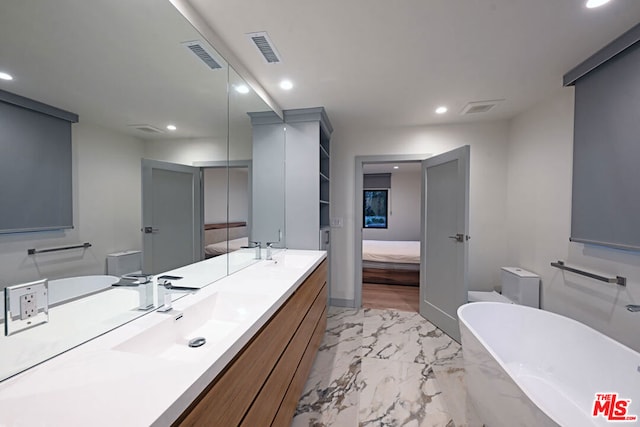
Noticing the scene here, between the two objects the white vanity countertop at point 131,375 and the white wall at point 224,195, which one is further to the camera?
the white wall at point 224,195

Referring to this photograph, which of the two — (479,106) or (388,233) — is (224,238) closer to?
(479,106)

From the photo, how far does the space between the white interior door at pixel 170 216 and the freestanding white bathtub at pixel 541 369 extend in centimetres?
178

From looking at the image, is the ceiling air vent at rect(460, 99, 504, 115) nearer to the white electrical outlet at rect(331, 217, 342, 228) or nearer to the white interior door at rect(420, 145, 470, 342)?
the white interior door at rect(420, 145, 470, 342)

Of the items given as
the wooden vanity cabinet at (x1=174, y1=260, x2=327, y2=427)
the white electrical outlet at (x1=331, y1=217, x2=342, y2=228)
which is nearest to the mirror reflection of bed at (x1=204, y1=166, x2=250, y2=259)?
the wooden vanity cabinet at (x1=174, y1=260, x2=327, y2=427)

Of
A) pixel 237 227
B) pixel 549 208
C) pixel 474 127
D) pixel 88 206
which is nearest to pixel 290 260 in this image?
pixel 237 227

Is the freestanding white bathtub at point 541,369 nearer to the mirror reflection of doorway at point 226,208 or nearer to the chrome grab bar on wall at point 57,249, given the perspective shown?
the mirror reflection of doorway at point 226,208

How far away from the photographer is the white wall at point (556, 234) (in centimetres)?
165

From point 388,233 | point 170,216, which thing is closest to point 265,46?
point 170,216

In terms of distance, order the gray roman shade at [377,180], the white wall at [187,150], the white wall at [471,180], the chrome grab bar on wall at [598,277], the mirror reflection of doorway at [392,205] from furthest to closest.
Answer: the gray roman shade at [377,180] → the mirror reflection of doorway at [392,205] → the white wall at [471,180] → the chrome grab bar on wall at [598,277] → the white wall at [187,150]

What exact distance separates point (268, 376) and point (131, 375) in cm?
58

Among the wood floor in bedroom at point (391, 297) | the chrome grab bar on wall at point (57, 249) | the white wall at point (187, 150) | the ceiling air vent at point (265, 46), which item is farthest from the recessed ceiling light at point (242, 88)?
the wood floor in bedroom at point (391, 297)

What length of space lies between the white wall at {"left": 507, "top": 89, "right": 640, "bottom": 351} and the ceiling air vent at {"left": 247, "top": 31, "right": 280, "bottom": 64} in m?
2.53

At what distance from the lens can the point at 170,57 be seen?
1.31m

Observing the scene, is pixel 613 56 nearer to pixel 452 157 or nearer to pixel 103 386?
pixel 452 157
